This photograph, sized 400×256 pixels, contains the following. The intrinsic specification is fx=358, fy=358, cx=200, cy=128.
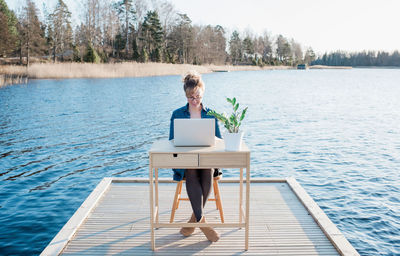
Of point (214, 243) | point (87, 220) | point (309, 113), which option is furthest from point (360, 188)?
point (309, 113)

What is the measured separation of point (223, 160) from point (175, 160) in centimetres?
34

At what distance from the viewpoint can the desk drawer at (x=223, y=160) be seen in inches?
99.3

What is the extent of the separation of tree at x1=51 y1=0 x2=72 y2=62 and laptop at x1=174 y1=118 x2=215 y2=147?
39501mm

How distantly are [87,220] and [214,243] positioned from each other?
4.06ft

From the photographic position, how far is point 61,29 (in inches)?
1623

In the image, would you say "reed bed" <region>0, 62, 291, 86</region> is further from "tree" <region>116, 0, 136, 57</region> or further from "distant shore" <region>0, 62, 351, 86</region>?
"tree" <region>116, 0, 136, 57</region>

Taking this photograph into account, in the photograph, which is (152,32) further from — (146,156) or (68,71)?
(146,156)

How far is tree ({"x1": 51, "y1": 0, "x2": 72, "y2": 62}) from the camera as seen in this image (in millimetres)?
39969

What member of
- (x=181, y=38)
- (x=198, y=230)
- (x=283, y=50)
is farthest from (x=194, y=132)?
(x=283, y=50)

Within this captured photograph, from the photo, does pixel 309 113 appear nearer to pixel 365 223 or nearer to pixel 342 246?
pixel 365 223

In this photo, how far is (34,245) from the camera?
360cm

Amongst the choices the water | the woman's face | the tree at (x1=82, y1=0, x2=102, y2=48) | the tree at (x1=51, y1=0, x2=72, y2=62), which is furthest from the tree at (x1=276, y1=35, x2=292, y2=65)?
the woman's face

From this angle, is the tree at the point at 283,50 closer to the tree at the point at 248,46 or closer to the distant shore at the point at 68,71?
the tree at the point at 248,46

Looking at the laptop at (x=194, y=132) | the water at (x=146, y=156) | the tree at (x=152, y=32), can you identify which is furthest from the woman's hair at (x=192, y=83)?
the tree at (x=152, y=32)
